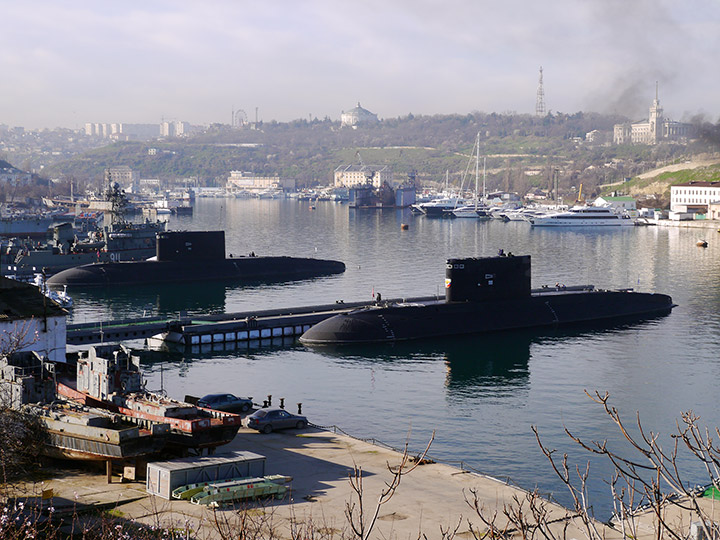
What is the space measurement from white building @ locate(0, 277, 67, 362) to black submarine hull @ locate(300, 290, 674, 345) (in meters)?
18.1

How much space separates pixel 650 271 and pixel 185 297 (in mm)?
41915

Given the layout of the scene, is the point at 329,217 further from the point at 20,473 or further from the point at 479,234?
the point at 20,473

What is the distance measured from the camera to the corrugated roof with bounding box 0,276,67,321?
32500mm

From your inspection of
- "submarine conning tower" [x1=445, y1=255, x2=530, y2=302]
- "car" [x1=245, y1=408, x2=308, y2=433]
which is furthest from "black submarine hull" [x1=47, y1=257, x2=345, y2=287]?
"car" [x1=245, y1=408, x2=308, y2=433]

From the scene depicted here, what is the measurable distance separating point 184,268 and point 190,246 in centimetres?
A: 212

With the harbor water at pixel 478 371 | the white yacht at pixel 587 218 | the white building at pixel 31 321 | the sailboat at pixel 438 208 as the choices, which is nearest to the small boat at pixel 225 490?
the harbor water at pixel 478 371

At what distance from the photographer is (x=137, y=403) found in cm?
2633

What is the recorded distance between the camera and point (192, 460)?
934 inches

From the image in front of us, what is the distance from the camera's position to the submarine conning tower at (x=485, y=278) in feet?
165

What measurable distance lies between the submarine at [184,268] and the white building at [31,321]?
1628 inches

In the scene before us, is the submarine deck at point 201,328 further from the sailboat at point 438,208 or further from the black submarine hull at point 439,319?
the sailboat at point 438,208

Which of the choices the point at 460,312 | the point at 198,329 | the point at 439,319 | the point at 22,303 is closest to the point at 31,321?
the point at 22,303

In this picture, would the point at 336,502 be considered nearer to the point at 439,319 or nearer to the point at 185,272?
the point at 439,319

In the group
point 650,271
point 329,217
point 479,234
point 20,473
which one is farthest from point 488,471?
point 329,217
